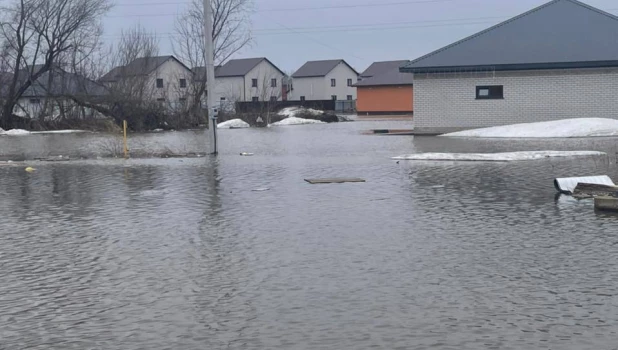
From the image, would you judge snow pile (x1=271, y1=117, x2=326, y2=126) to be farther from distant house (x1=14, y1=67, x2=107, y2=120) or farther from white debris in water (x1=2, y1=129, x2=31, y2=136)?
white debris in water (x1=2, y1=129, x2=31, y2=136)

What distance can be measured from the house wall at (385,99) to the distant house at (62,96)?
30.9m

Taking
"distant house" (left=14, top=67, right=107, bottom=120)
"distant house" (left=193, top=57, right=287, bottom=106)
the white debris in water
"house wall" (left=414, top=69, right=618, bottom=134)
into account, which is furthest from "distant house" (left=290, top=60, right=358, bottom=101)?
"house wall" (left=414, top=69, right=618, bottom=134)

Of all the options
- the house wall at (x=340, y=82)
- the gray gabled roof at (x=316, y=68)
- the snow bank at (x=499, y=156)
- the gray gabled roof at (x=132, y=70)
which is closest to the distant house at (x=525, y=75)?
the snow bank at (x=499, y=156)

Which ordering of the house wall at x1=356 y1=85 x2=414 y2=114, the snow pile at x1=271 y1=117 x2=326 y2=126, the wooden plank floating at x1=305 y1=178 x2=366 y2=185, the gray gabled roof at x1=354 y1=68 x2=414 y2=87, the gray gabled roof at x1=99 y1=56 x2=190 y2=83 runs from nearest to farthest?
the wooden plank floating at x1=305 y1=178 x2=366 y2=185, the gray gabled roof at x1=99 y1=56 x2=190 y2=83, the snow pile at x1=271 y1=117 x2=326 y2=126, the gray gabled roof at x1=354 y1=68 x2=414 y2=87, the house wall at x1=356 y1=85 x2=414 y2=114

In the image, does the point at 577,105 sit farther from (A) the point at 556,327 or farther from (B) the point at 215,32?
(B) the point at 215,32

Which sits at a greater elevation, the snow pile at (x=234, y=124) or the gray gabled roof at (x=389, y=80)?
the gray gabled roof at (x=389, y=80)

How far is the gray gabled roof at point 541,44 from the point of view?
33406 millimetres

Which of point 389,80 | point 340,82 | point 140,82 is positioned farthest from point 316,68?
point 140,82

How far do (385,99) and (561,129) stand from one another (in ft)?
156

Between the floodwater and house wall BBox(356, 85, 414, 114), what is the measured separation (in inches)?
2381

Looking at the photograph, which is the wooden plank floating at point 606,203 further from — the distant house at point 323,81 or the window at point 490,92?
the distant house at point 323,81

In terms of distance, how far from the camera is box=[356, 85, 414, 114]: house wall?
7600 centimetres

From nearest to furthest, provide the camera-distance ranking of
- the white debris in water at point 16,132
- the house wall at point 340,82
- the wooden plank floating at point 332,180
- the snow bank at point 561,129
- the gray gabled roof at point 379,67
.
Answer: the wooden plank floating at point 332,180 → the snow bank at point 561,129 → the white debris in water at point 16,132 → the gray gabled roof at point 379,67 → the house wall at point 340,82

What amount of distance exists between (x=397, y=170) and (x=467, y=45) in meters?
20.4
